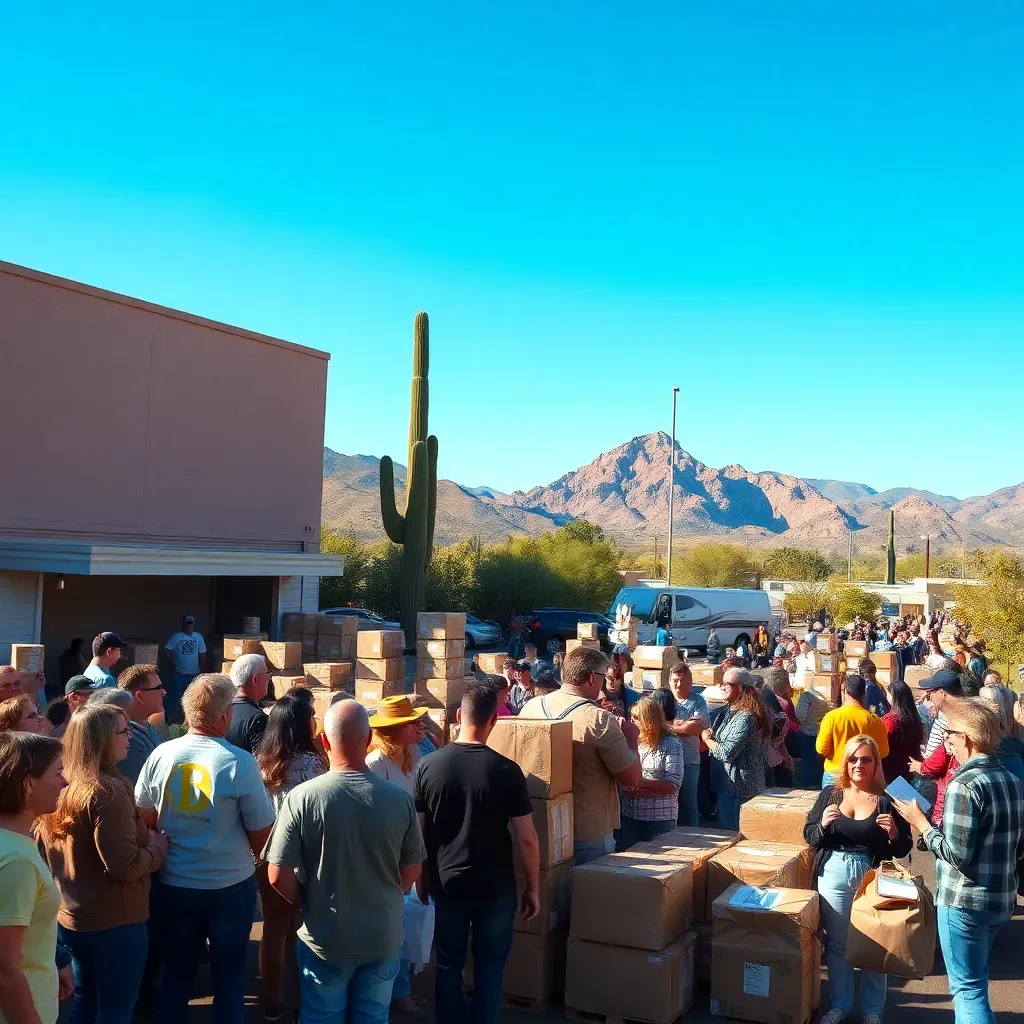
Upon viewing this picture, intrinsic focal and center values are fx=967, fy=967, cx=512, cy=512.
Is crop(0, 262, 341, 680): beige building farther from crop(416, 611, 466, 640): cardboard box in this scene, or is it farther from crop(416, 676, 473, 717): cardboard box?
crop(416, 676, 473, 717): cardboard box

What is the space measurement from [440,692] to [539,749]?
8.59 meters

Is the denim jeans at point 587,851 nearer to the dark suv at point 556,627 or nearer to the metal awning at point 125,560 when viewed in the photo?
the metal awning at point 125,560

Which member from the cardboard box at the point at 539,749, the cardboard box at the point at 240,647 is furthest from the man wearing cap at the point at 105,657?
the cardboard box at the point at 240,647

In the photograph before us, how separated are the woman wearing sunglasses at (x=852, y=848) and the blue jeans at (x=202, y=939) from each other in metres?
2.99

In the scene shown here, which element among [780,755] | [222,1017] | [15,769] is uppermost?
[15,769]

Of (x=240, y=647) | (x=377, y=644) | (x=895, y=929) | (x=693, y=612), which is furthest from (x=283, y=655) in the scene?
(x=693, y=612)

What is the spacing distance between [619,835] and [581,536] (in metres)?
53.3

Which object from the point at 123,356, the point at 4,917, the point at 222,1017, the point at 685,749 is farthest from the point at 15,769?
the point at 123,356

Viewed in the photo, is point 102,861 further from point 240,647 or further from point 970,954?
point 240,647

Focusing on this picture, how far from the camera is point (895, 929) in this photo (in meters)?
4.75

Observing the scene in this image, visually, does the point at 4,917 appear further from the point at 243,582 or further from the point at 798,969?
the point at 243,582

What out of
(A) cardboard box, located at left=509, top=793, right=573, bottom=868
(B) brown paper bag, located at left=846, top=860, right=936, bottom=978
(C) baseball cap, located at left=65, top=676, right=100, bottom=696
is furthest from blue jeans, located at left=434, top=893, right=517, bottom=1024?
(C) baseball cap, located at left=65, top=676, right=100, bottom=696

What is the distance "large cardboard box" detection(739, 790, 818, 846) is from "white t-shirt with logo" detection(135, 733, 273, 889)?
337cm

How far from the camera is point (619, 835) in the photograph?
23.2 feet
